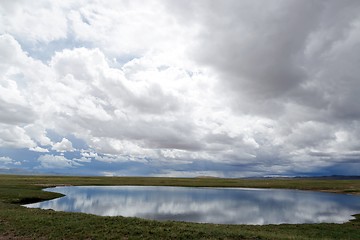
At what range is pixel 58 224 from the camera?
30781 mm

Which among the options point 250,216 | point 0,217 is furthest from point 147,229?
point 250,216

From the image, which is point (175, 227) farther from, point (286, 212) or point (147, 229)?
point (286, 212)

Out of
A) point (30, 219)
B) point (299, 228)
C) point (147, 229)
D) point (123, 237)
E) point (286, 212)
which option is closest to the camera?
point (123, 237)

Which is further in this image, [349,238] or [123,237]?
[349,238]

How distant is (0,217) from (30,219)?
5.22 m

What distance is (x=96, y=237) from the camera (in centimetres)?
2627

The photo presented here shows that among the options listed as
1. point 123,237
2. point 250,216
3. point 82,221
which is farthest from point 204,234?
point 250,216

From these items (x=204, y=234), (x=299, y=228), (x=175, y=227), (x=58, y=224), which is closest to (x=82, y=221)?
(x=58, y=224)

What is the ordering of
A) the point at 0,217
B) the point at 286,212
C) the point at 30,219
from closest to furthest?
the point at 30,219 → the point at 0,217 → the point at 286,212

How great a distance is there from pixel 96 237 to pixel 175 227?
25.9 feet

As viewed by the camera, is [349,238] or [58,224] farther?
[349,238]

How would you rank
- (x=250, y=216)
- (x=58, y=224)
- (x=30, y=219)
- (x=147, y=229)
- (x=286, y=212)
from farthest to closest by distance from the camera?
(x=286, y=212)
(x=250, y=216)
(x=30, y=219)
(x=58, y=224)
(x=147, y=229)

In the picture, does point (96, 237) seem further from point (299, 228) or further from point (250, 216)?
point (250, 216)

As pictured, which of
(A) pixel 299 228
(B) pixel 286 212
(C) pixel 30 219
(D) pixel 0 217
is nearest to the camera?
(C) pixel 30 219
